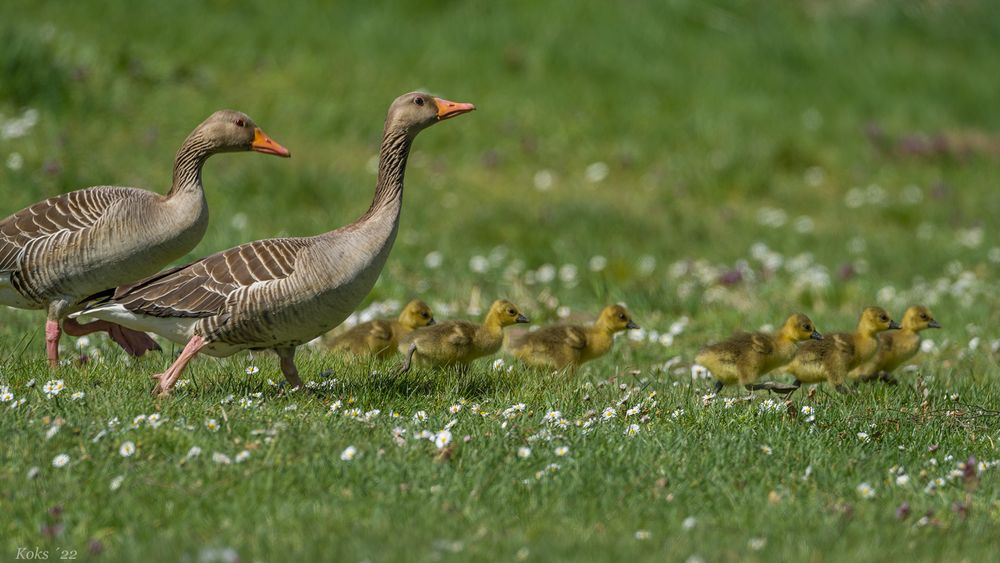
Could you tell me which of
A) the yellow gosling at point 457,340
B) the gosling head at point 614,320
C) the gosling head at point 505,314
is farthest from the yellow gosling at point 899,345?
the yellow gosling at point 457,340

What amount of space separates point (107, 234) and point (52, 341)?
0.83 meters

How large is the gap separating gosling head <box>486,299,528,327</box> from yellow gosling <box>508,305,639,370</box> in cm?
22

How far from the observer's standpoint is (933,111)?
20297 millimetres

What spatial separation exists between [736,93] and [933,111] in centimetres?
353

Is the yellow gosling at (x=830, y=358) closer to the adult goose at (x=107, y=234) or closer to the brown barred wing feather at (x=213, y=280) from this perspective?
A: the brown barred wing feather at (x=213, y=280)

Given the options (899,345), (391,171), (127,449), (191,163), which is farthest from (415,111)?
(899,345)

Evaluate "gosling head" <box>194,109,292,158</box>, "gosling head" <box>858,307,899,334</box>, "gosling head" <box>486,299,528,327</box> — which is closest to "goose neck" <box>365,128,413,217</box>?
"gosling head" <box>194,109,292,158</box>

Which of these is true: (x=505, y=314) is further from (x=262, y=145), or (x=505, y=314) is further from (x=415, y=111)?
(x=262, y=145)

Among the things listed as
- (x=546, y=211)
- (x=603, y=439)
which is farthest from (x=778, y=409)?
(x=546, y=211)

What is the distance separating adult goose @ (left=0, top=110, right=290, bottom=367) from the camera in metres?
7.76

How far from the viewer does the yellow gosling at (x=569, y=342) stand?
893cm

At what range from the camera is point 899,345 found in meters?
9.39

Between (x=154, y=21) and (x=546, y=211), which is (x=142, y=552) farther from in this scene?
(x=154, y=21)
